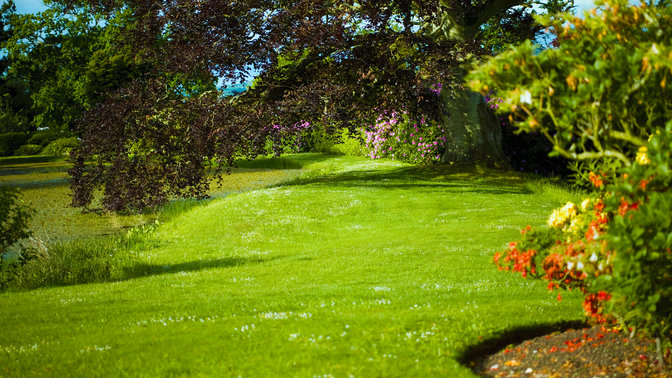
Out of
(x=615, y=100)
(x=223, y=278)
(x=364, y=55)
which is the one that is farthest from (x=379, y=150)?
(x=615, y=100)

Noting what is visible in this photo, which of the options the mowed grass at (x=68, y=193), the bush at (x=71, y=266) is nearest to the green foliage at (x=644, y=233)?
the bush at (x=71, y=266)

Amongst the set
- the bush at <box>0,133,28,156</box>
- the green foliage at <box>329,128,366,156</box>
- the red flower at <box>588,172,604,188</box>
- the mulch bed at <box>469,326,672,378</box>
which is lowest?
the mulch bed at <box>469,326,672,378</box>

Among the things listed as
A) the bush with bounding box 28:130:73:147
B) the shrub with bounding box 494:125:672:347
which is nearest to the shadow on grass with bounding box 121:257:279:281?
the shrub with bounding box 494:125:672:347

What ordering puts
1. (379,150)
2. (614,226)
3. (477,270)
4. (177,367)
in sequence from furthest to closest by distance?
1. (379,150)
2. (477,270)
3. (177,367)
4. (614,226)

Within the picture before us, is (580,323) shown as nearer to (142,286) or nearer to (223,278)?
(223,278)

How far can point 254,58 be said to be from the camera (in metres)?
17.5

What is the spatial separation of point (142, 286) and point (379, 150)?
2147 cm

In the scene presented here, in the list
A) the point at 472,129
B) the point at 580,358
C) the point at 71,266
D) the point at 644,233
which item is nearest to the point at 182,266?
the point at 71,266

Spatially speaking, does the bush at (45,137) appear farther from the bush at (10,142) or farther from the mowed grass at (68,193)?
the mowed grass at (68,193)

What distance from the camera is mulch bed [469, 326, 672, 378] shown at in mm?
4883

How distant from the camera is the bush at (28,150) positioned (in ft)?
170

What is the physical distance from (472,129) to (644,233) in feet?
57.5

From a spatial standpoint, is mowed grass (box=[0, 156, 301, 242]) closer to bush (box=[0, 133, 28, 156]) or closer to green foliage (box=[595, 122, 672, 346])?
green foliage (box=[595, 122, 672, 346])

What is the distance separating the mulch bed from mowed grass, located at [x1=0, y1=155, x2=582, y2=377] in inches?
12.6
